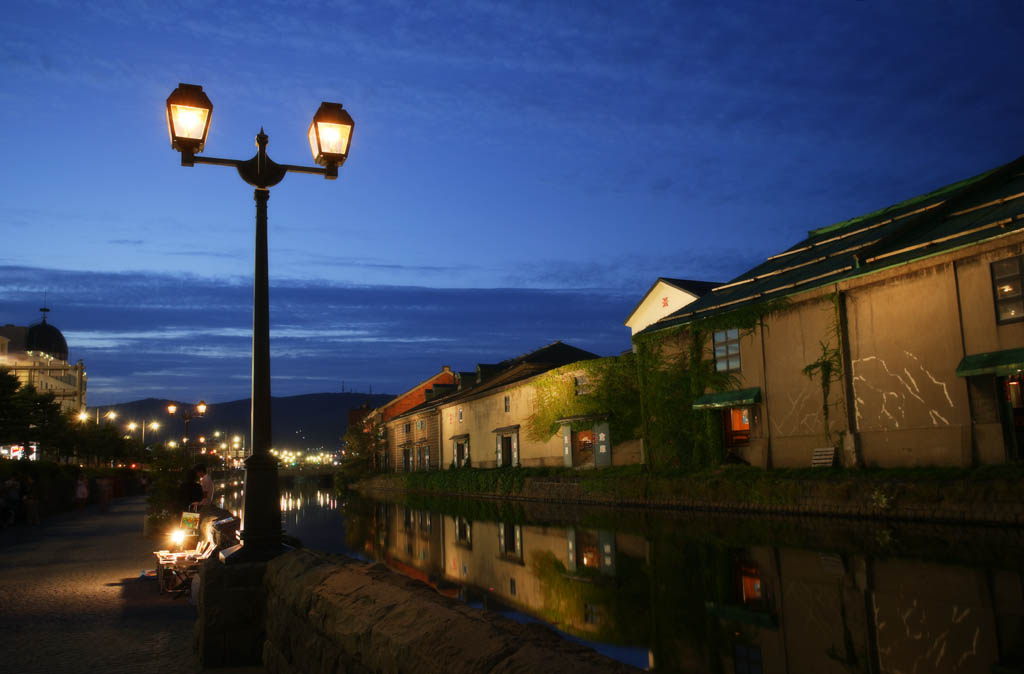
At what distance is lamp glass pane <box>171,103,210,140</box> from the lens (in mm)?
8234

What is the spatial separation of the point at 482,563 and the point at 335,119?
9.14 meters

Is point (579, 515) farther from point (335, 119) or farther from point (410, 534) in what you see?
point (335, 119)

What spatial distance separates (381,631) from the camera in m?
4.14

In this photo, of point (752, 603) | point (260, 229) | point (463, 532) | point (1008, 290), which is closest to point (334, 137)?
point (260, 229)

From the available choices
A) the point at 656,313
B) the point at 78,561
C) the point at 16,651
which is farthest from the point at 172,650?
the point at 656,313

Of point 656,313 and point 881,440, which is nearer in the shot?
point 881,440

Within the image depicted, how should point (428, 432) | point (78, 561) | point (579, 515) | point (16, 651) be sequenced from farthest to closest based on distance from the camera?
point (428, 432) → point (579, 515) → point (78, 561) → point (16, 651)

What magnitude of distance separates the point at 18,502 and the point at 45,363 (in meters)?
64.2

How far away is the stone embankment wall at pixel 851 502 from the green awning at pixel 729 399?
2.94m

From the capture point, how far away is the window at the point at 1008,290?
730 inches

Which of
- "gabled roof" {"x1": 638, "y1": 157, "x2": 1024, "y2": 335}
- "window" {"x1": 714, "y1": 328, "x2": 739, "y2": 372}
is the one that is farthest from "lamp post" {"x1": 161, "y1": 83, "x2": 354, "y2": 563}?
"window" {"x1": 714, "y1": 328, "x2": 739, "y2": 372}

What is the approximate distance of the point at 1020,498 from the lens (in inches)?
619

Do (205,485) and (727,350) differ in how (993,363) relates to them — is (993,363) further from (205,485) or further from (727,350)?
(205,485)

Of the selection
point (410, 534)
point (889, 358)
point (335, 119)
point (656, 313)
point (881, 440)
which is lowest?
point (410, 534)
